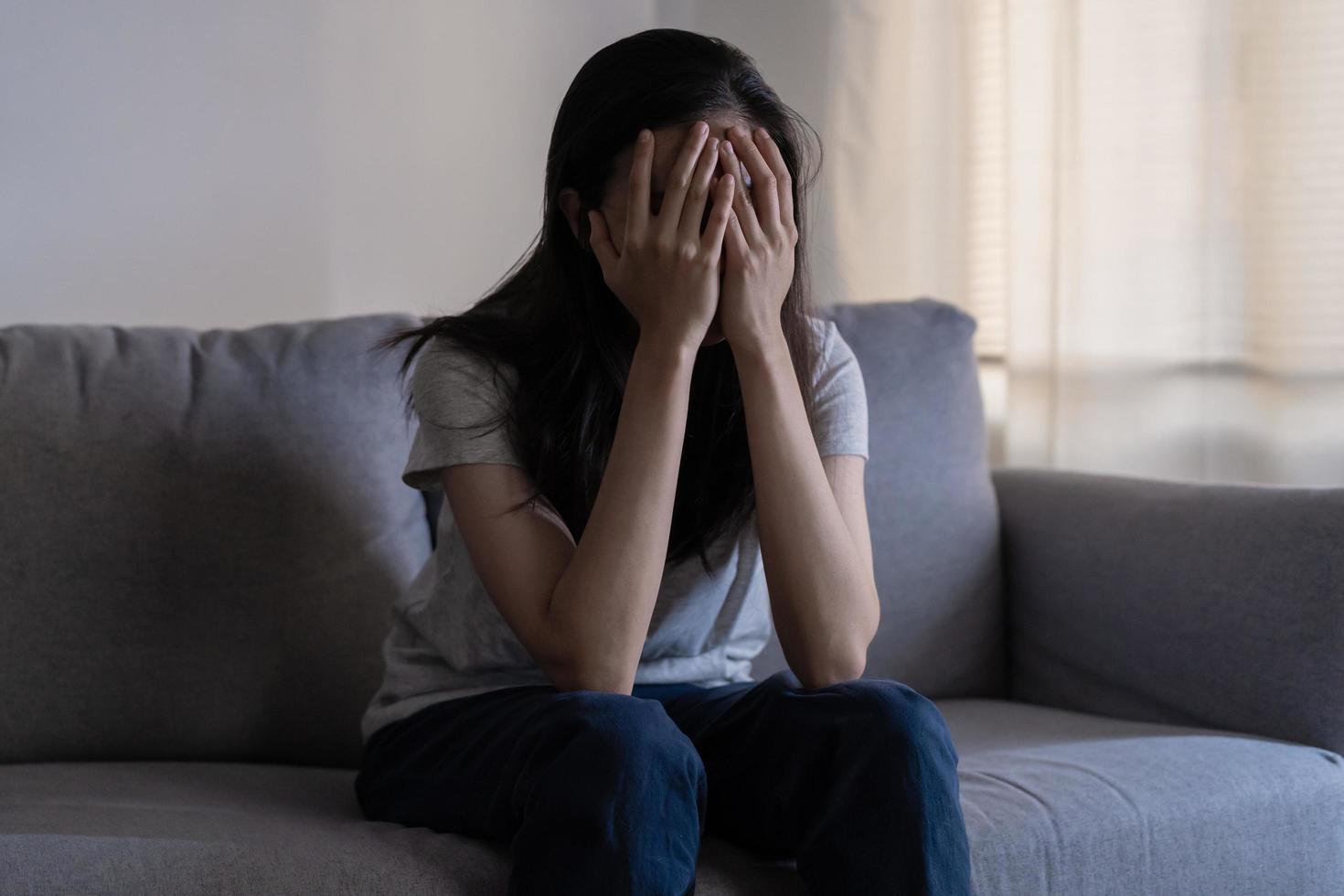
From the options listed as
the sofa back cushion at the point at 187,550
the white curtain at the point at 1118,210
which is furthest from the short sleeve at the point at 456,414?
Result: the white curtain at the point at 1118,210

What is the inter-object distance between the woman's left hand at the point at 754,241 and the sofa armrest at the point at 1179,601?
0.60 meters

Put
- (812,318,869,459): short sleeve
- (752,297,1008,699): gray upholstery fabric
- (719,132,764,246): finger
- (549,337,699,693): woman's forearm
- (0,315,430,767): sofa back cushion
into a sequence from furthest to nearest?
(752,297,1008,699): gray upholstery fabric → (0,315,430,767): sofa back cushion → (812,318,869,459): short sleeve → (719,132,764,246): finger → (549,337,699,693): woman's forearm

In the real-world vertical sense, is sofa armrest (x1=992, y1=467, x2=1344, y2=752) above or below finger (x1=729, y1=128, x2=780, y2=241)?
below

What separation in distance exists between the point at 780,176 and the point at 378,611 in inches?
26.1

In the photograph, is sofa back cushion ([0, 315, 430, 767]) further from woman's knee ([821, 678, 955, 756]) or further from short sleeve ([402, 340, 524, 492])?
woman's knee ([821, 678, 955, 756])

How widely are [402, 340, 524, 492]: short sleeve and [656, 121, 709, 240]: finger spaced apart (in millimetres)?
197

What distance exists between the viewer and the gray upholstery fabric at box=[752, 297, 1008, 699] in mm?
1527

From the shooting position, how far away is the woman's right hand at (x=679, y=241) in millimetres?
1019

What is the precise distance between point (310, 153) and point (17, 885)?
1.23 m

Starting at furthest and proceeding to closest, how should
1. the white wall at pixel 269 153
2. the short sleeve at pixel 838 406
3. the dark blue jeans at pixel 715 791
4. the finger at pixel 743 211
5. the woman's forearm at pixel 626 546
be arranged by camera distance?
the white wall at pixel 269 153 < the short sleeve at pixel 838 406 < the finger at pixel 743 211 < the woman's forearm at pixel 626 546 < the dark blue jeans at pixel 715 791

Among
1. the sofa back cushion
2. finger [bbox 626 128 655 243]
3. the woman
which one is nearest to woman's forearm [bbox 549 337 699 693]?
the woman

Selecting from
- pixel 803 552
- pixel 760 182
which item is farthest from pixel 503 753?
pixel 760 182

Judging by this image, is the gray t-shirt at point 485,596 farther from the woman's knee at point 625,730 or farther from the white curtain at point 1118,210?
the white curtain at point 1118,210

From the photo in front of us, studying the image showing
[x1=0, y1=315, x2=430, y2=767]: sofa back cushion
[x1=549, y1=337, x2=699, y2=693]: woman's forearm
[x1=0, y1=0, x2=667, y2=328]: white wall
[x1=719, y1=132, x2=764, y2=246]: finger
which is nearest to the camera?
[x1=549, y1=337, x2=699, y2=693]: woman's forearm
